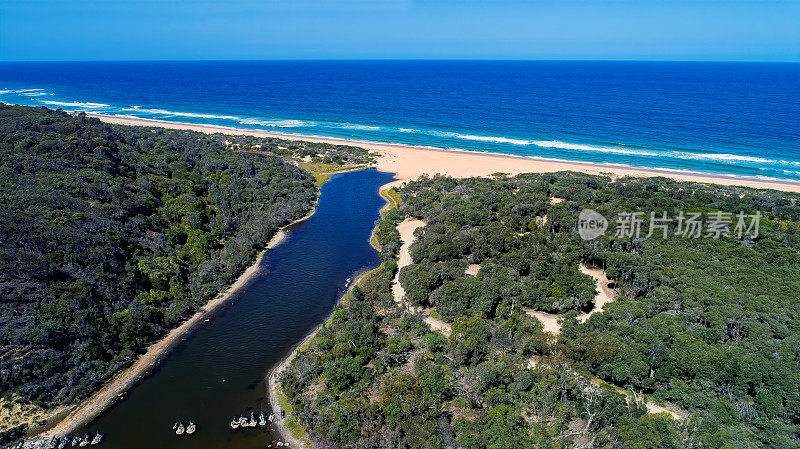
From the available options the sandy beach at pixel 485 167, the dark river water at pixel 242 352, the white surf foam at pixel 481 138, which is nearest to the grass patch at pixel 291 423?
the dark river water at pixel 242 352

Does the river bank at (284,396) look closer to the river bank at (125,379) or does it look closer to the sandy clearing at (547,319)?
the river bank at (125,379)

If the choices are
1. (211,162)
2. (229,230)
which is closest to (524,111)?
(211,162)

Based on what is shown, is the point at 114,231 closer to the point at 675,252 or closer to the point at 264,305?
the point at 264,305

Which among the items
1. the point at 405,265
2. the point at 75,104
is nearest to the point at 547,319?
the point at 405,265

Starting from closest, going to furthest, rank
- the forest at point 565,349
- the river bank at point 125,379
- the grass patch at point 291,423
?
the forest at point 565,349 < the grass patch at point 291,423 < the river bank at point 125,379

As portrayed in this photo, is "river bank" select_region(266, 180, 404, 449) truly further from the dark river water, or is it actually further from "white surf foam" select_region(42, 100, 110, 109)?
"white surf foam" select_region(42, 100, 110, 109)

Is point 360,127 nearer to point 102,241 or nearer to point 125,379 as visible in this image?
point 102,241
